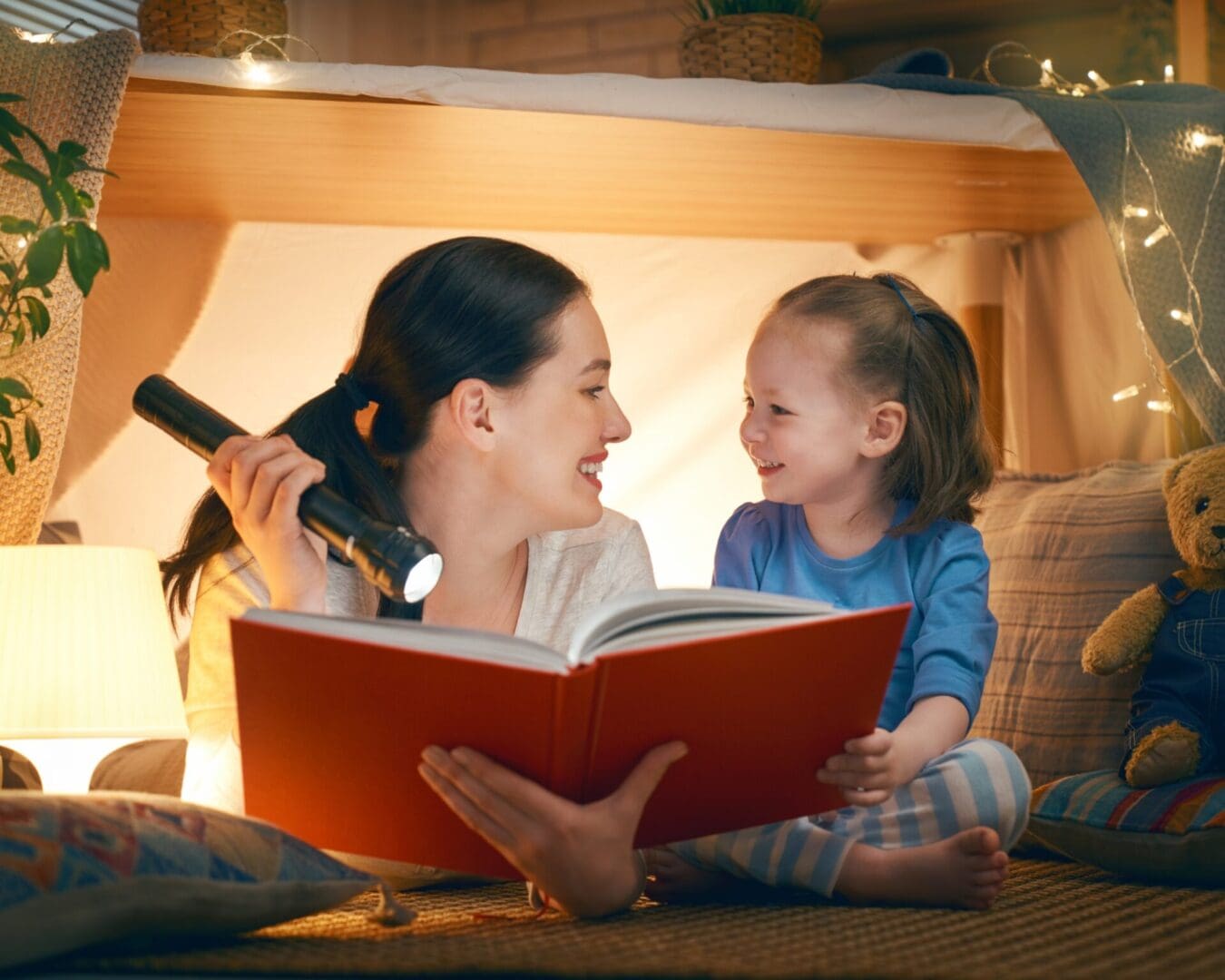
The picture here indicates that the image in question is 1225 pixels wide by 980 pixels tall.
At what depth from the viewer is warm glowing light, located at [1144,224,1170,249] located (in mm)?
1577

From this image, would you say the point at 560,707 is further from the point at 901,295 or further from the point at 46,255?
the point at 901,295

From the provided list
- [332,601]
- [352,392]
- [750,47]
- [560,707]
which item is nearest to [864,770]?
[560,707]

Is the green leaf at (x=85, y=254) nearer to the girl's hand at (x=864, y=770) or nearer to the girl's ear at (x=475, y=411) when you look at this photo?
the girl's ear at (x=475, y=411)

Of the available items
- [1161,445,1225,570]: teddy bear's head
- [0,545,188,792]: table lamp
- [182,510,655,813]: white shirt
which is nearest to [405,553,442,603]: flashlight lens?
[182,510,655,813]: white shirt

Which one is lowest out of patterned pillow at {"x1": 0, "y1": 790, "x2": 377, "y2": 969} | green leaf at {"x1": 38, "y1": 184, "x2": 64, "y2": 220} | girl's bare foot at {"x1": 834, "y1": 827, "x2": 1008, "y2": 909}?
girl's bare foot at {"x1": 834, "y1": 827, "x2": 1008, "y2": 909}

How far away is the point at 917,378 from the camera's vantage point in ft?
4.77

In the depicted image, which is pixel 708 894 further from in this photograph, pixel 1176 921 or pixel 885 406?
pixel 885 406

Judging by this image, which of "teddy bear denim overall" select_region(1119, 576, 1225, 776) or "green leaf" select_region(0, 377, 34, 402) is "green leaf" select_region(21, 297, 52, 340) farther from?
"teddy bear denim overall" select_region(1119, 576, 1225, 776)

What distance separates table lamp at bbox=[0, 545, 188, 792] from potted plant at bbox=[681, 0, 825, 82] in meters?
0.91

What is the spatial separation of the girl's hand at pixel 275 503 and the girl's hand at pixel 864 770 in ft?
1.42

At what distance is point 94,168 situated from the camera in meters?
1.26

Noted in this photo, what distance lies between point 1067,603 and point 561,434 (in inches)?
25.5

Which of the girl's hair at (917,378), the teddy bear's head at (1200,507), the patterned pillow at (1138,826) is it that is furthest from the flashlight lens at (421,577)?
the teddy bear's head at (1200,507)

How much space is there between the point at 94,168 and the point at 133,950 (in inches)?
29.5
